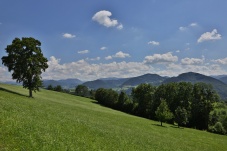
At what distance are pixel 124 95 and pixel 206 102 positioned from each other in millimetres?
48296

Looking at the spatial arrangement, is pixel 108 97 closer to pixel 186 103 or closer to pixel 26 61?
pixel 186 103

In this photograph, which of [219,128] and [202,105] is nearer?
Result: [219,128]

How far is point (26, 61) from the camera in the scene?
211 feet

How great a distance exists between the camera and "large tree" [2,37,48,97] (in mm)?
63750

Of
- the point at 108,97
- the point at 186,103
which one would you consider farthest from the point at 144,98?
the point at 108,97

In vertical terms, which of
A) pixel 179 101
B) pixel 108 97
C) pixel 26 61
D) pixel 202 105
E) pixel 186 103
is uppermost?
pixel 26 61

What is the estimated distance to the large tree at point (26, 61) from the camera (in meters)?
63.8

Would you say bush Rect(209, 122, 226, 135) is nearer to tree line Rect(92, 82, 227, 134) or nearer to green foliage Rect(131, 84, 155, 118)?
tree line Rect(92, 82, 227, 134)

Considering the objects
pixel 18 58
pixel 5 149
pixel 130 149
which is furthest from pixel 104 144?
pixel 18 58

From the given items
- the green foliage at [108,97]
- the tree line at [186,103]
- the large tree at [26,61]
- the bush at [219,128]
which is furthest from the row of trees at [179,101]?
the large tree at [26,61]

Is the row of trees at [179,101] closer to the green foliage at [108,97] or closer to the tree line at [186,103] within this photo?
the tree line at [186,103]

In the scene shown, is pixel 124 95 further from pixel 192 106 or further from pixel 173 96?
pixel 192 106

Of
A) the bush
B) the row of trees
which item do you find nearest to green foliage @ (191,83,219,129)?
the row of trees

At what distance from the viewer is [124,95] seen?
14475cm
